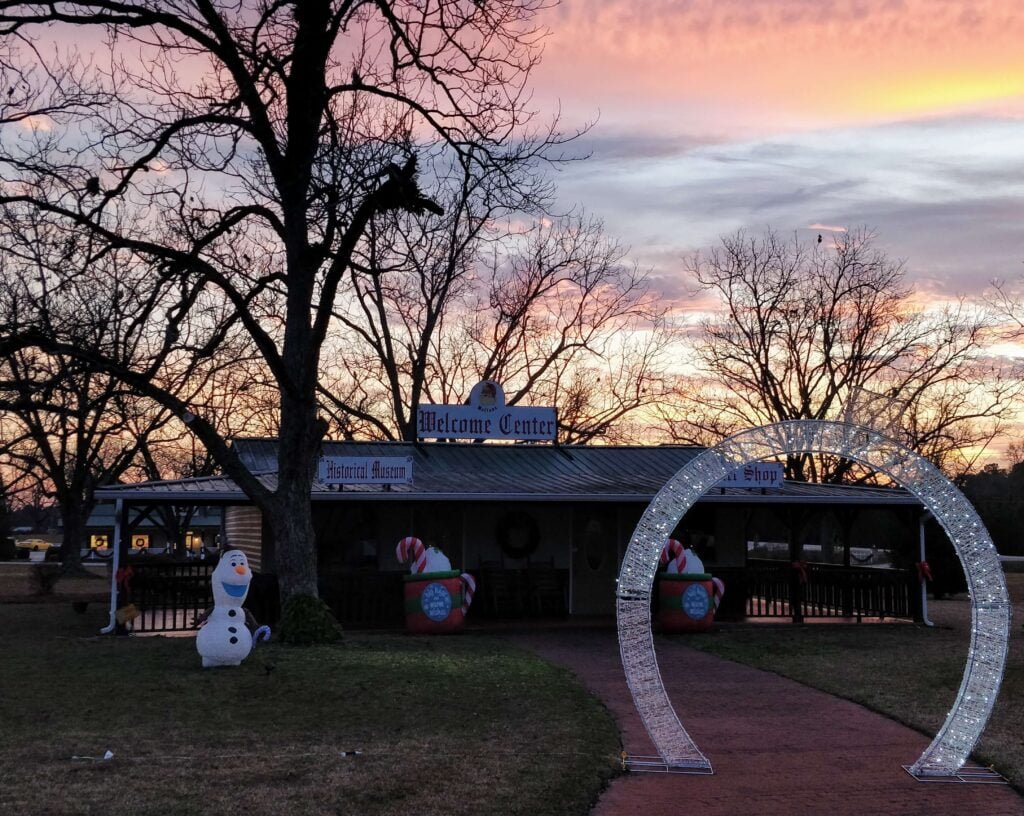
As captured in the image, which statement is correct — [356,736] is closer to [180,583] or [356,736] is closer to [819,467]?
[180,583]

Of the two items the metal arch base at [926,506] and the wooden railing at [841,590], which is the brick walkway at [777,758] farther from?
the wooden railing at [841,590]

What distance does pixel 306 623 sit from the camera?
50.3 ft

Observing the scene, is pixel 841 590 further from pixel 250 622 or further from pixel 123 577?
pixel 123 577

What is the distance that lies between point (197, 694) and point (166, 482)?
809 cm

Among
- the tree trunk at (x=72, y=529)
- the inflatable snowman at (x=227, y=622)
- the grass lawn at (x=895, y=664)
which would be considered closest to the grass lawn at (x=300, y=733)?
the inflatable snowman at (x=227, y=622)

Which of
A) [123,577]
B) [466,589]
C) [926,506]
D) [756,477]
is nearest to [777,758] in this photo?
[926,506]

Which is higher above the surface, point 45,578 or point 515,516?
point 515,516

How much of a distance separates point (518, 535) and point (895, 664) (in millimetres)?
8372

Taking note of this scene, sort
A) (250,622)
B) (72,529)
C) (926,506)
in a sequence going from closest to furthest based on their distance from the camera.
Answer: (926,506) < (250,622) < (72,529)

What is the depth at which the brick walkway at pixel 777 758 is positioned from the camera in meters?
7.78

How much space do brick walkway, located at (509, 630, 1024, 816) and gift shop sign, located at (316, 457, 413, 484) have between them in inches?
211

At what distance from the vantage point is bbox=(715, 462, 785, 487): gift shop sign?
19672 millimetres

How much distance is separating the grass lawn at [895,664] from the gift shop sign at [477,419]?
575 centimetres

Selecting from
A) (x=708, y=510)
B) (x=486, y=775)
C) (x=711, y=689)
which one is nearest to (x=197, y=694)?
(x=486, y=775)
